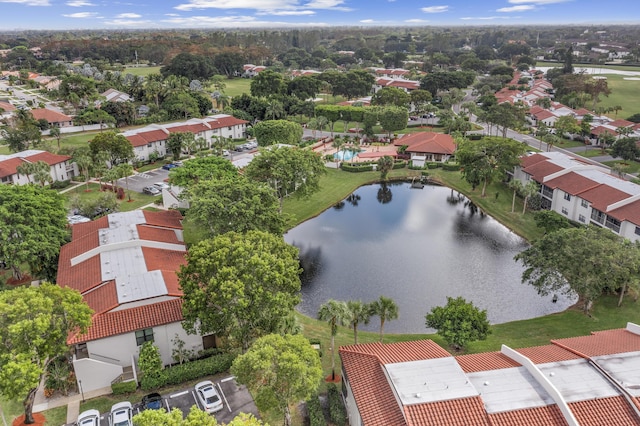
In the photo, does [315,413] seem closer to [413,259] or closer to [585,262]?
[585,262]

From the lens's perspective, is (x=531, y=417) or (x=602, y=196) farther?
(x=602, y=196)

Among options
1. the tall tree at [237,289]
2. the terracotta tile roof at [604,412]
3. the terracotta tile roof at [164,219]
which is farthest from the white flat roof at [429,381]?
the terracotta tile roof at [164,219]

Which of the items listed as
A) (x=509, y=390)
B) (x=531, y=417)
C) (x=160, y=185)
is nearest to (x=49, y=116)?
(x=160, y=185)

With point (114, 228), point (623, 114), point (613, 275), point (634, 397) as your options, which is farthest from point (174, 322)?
point (623, 114)

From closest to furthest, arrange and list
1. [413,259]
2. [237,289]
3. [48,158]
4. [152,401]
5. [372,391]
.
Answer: [372,391] → [237,289] → [152,401] → [413,259] → [48,158]

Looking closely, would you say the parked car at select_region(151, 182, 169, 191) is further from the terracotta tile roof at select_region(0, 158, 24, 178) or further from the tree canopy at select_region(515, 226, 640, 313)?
the tree canopy at select_region(515, 226, 640, 313)

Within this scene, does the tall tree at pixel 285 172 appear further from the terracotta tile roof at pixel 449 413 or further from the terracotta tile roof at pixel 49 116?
the terracotta tile roof at pixel 49 116
